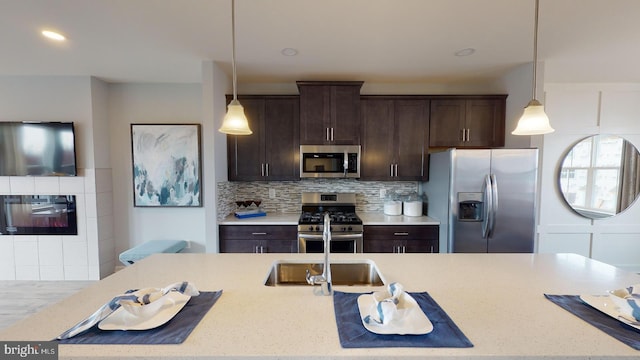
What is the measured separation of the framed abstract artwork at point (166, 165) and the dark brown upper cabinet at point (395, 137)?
7.21 ft

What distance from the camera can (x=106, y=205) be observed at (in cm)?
331

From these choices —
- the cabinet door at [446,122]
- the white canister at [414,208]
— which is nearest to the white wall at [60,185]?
the white canister at [414,208]

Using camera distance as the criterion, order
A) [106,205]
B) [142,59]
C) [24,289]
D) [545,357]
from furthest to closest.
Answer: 1. [106,205]
2. [24,289]
3. [142,59]
4. [545,357]

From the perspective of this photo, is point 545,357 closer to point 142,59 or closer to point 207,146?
point 207,146

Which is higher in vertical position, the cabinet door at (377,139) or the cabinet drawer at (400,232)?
the cabinet door at (377,139)

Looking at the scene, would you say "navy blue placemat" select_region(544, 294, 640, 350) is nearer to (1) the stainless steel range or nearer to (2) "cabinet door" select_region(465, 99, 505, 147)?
(1) the stainless steel range

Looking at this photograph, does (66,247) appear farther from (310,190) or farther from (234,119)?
(234,119)

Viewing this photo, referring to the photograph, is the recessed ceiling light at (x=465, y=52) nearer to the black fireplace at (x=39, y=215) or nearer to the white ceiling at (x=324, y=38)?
the white ceiling at (x=324, y=38)

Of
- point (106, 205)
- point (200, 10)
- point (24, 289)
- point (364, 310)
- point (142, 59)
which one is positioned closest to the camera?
point (364, 310)

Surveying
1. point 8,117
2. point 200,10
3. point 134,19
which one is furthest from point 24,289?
point 200,10

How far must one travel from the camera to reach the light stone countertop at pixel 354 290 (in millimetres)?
810

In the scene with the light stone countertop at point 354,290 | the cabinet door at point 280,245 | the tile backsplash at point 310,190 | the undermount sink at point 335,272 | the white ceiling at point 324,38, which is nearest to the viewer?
the light stone countertop at point 354,290

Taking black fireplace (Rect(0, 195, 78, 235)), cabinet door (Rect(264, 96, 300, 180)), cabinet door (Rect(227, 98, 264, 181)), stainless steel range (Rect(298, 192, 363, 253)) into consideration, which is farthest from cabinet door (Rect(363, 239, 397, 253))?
black fireplace (Rect(0, 195, 78, 235))

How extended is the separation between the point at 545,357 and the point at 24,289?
189 inches
